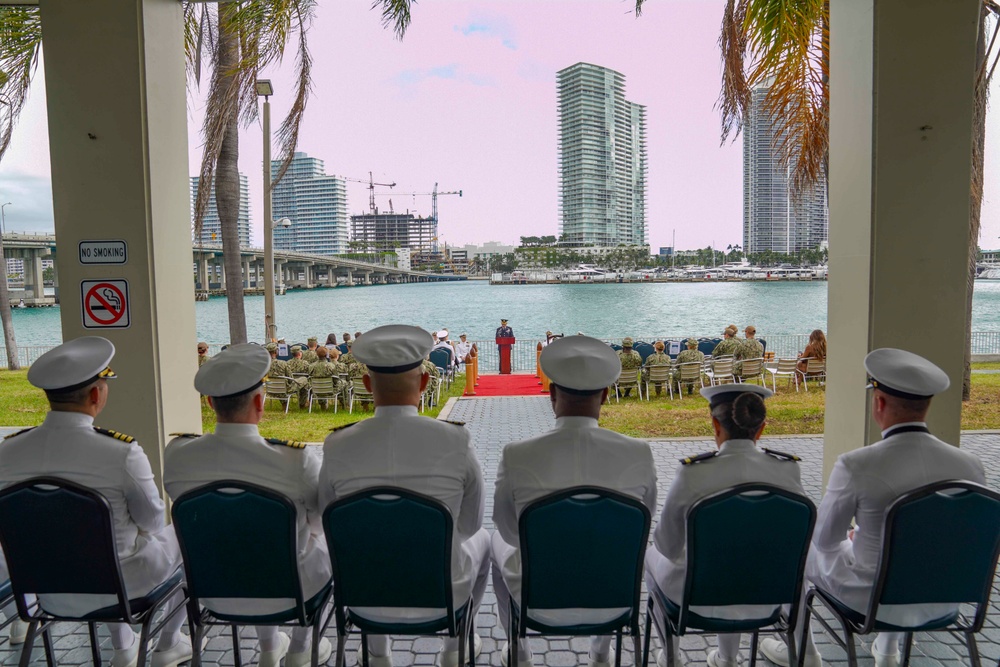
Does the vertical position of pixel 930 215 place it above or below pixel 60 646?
above

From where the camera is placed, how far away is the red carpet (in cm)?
1304

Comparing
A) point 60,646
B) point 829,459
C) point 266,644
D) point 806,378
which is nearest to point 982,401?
point 806,378

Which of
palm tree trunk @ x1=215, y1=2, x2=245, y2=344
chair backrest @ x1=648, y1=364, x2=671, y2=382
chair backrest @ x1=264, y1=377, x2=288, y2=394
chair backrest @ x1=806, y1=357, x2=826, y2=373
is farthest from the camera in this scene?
palm tree trunk @ x1=215, y1=2, x2=245, y2=344

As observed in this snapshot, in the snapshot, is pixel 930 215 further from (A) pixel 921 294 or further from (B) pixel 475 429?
(B) pixel 475 429

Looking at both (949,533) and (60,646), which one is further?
(60,646)

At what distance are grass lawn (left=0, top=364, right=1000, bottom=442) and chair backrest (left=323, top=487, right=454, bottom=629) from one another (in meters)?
6.58

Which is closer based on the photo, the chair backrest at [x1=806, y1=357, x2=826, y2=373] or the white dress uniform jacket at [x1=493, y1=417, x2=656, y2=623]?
the white dress uniform jacket at [x1=493, y1=417, x2=656, y2=623]

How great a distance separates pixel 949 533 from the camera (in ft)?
7.29

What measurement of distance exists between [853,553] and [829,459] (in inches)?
88.5

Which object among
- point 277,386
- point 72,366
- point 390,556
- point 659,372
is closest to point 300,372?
point 277,386

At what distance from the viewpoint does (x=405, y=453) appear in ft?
7.77

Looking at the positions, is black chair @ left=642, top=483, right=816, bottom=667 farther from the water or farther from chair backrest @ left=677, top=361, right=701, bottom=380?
the water

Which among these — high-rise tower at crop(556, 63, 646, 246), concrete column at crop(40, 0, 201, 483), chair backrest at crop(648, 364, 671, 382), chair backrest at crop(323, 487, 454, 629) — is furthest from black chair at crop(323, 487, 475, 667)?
high-rise tower at crop(556, 63, 646, 246)

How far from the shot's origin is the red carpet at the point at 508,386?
13.0 metres
